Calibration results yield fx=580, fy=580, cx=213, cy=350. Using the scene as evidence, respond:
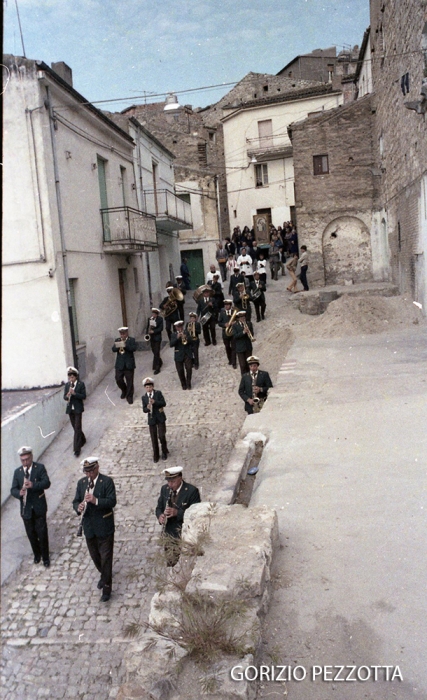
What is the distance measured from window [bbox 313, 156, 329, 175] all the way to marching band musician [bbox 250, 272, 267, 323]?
6.33 metres

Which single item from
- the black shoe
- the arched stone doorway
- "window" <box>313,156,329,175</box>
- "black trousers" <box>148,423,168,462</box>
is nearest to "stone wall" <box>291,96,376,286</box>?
the arched stone doorway

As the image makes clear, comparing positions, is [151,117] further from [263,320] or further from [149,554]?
[149,554]

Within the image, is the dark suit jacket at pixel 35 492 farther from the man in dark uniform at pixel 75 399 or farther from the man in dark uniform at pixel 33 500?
the man in dark uniform at pixel 75 399

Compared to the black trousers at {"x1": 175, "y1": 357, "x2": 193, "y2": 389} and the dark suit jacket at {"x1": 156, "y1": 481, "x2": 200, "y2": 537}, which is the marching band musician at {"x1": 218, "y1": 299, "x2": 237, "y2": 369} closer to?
the black trousers at {"x1": 175, "y1": 357, "x2": 193, "y2": 389}

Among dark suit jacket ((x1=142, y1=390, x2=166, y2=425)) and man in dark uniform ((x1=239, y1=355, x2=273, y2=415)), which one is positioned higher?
man in dark uniform ((x1=239, y1=355, x2=273, y2=415))

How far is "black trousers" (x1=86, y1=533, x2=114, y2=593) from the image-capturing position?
284 inches

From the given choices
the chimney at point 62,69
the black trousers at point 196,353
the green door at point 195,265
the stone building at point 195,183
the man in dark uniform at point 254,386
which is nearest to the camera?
the man in dark uniform at point 254,386

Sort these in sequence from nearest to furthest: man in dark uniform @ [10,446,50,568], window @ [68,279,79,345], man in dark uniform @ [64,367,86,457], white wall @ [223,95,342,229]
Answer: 1. man in dark uniform @ [10,446,50,568]
2. man in dark uniform @ [64,367,86,457]
3. window @ [68,279,79,345]
4. white wall @ [223,95,342,229]

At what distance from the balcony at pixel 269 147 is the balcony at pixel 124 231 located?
18968 millimetres

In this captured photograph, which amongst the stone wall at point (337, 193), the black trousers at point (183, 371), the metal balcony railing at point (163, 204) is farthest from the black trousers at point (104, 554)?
the stone wall at point (337, 193)

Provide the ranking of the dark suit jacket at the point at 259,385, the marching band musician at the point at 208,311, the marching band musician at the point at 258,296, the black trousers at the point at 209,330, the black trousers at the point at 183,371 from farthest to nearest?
the marching band musician at the point at 258,296
the black trousers at the point at 209,330
the marching band musician at the point at 208,311
the black trousers at the point at 183,371
the dark suit jacket at the point at 259,385

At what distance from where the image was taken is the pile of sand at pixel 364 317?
14.5 m

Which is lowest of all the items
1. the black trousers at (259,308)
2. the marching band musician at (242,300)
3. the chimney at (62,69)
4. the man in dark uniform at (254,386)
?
the man in dark uniform at (254,386)

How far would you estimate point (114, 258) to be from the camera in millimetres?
16234
